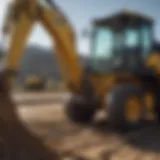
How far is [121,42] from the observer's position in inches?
310

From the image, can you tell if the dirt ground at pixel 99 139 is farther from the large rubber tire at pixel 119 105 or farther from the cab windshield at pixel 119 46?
the cab windshield at pixel 119 46

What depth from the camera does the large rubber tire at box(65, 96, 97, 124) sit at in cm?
822

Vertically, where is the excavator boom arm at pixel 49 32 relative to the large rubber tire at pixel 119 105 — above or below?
above

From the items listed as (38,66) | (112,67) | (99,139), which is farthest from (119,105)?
(38,66)

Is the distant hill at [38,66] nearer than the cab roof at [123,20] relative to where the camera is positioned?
No

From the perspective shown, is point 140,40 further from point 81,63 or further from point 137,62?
point 81,63

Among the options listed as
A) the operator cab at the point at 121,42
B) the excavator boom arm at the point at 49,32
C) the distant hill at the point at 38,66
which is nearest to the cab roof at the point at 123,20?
the operator cab at the point at 121,42

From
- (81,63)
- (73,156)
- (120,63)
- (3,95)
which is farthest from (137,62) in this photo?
(3,95)

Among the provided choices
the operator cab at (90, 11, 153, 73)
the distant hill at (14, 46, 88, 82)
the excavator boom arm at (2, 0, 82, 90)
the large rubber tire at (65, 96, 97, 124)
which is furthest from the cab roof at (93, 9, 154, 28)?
the distant hill at (14, 46, 88, 82)

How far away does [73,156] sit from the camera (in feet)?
17.5

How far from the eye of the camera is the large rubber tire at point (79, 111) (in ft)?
27.0

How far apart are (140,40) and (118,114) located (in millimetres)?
1815

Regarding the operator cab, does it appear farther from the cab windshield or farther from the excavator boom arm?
the excavator boom arm

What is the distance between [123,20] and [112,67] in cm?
97
